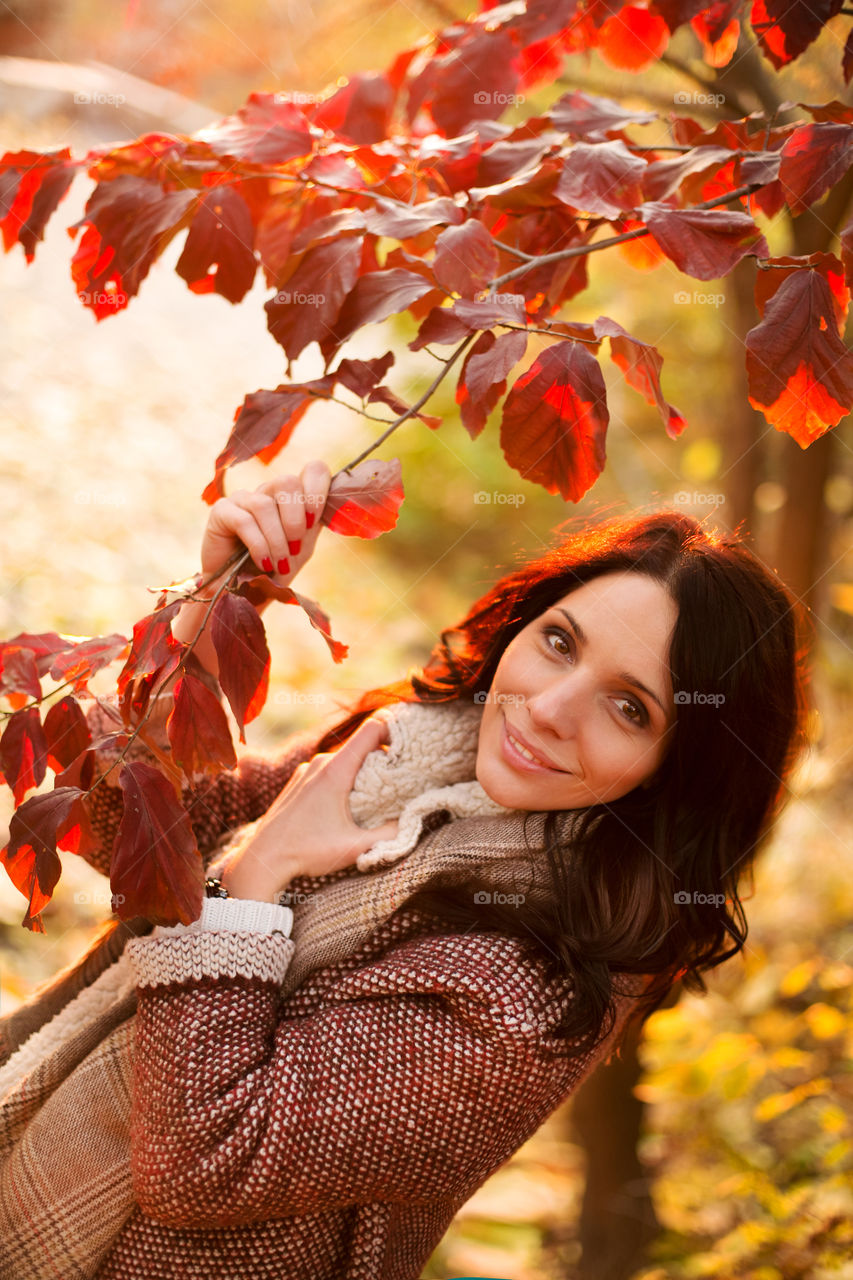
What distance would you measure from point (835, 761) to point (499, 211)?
2440 mm

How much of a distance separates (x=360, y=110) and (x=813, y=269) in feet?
2.31

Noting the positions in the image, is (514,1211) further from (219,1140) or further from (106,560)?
(106,560)

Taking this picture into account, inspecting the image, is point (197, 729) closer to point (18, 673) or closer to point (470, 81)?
point (18, 673)

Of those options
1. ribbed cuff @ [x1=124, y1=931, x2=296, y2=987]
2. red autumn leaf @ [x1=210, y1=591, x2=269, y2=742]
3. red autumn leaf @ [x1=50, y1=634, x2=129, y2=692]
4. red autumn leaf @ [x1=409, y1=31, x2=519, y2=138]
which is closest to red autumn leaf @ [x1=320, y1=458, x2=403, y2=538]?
red autumn leaf @ [x1=210, y1=591, x2=269, y2=742]

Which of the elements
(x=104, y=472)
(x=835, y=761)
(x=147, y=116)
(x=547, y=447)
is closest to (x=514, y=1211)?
(x=835, y=761)

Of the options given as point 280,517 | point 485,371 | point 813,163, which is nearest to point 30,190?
A: point 280,517

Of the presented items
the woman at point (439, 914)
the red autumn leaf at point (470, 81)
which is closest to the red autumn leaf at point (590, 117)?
the red autumn leaf at point (470, 81)

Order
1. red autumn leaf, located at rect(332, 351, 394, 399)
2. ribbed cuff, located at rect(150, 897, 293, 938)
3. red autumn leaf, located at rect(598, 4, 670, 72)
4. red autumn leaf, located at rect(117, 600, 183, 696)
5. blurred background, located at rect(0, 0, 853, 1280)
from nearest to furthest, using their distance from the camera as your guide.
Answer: red autumn leaf, located at rect(117, 600, 183, 696) → red autumn leaf, located at rect(332, 351, 394, 399) → ribbed cuff, located at rect(150, 897, 293, 938) → red autumn leaf, located at rect(598, 4, 670, 72) → blurred background, located at rect(0, 0, 853, 1280)

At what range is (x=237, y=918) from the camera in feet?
3.47

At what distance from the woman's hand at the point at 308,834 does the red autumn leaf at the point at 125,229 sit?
0.59 metres

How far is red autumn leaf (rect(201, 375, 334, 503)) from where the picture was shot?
90 centimetres

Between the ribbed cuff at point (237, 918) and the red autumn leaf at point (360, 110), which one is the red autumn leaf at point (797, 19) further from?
the ribbed cuff at point (237, 918)

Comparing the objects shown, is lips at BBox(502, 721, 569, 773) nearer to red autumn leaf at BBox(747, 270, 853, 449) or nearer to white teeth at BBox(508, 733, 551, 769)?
white teeth at BBox(508, 733, 551, 769)

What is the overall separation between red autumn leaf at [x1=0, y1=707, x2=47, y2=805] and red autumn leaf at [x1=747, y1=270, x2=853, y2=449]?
2.37 ft
